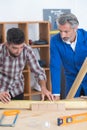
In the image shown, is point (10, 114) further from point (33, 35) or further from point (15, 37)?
point (33, 35)

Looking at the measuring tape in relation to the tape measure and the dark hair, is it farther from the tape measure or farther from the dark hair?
the dark hair

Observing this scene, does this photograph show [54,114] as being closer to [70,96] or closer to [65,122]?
[65,122]

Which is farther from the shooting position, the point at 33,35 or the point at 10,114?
the point at 33,35

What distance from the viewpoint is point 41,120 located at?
5.19 ft

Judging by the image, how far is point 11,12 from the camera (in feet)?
12.9

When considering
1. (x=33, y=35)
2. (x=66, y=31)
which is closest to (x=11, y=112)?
(x=66, y=31)

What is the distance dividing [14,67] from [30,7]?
6.42ft

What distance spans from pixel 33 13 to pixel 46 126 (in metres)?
2.81

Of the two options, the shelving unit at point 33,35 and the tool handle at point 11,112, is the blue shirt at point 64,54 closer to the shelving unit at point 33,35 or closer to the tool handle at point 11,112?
the tool handle at point 11,112

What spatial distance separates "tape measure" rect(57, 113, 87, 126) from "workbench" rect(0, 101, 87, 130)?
31 mm

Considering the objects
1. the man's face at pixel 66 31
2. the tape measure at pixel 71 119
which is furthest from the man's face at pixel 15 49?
the tape measure at pixel 71 119

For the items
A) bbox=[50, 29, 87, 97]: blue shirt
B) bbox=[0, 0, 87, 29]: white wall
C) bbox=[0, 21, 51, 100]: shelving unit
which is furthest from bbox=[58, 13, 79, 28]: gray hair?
bbox=[0, 0, 87, 29]: white wall

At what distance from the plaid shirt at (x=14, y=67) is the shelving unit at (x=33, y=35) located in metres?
1.40

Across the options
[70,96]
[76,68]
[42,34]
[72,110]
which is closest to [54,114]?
[72,110]
